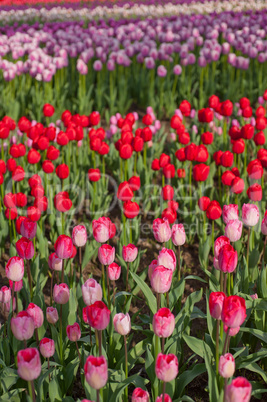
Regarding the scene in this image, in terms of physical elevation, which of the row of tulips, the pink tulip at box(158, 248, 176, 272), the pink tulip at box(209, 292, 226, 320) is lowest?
the row of tulips

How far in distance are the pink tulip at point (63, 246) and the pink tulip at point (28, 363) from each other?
0.69m

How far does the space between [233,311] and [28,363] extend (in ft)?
2.21

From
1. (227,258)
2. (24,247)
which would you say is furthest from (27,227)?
(227,258)

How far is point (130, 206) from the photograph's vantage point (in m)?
2.68

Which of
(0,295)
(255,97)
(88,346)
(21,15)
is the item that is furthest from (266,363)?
(21,15)

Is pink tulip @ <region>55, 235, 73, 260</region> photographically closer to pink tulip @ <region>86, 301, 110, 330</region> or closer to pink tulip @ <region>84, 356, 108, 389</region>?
pink tulip @ <region>86, 301, 110, 330</region>

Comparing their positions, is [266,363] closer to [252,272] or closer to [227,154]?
[252,272]

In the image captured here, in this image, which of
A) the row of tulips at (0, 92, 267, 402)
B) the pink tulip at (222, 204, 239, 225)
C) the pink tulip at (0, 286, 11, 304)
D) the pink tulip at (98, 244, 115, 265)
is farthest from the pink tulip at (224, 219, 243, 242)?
the pink tulip at (0, 286, 11, 304)

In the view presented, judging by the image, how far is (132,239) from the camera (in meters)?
3.57

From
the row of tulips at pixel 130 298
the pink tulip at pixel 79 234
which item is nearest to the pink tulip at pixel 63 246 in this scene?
the row of tulips at pixel 130 298

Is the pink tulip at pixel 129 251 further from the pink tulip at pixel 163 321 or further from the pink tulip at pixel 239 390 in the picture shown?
the pink tulip at pixel 239 390

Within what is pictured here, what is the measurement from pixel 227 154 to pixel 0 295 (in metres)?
1.87

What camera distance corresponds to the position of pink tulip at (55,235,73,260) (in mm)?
2143

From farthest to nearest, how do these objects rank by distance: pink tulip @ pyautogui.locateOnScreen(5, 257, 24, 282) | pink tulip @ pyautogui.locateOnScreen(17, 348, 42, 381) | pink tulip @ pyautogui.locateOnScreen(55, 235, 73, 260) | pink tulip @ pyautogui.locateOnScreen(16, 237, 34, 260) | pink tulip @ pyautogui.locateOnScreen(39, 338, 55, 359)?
pink tulip @ pyautogui.locateOnScreen(16, 237, 34, 260) < pink tulip @ pyautogui.locateOnScreen(55, 235, 73, 260) < pink tulip @ pyautogui.locateOnScreen(5, 257, 24, 282) < pink tulip @ pyautogui.locateOnScreen(39, 338, 55, 359) < pink tulip @ pyautogui.locateOnScreen(17, 348, 42, 381)
